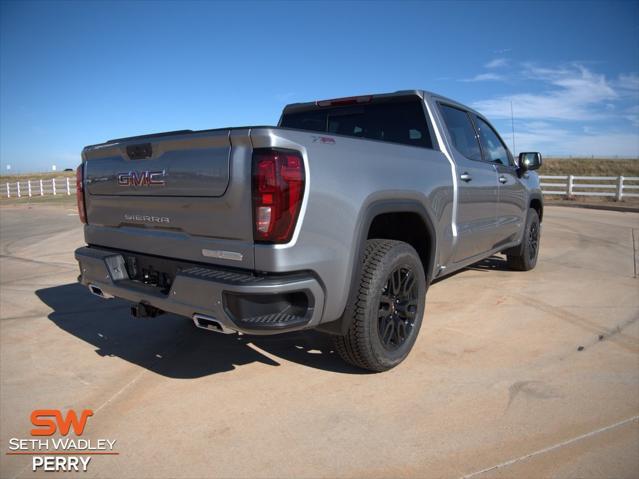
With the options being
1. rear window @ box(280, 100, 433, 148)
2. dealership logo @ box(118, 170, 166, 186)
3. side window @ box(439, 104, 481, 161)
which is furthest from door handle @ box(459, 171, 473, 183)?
dealership logo @ box(118, 170, 166, 186)

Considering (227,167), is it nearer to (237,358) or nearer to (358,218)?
(358,218)

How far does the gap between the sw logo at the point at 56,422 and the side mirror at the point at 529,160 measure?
488 centimetres

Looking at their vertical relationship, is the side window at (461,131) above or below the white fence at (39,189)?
above

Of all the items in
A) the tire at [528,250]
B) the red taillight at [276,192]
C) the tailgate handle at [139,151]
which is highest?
the tailgate handle at [139,151]

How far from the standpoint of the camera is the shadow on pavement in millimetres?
3389

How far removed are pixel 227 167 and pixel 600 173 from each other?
5325 centimetres

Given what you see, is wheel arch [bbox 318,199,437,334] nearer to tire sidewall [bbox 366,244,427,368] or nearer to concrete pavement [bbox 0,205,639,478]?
tire sidewall [bbox 366,244,427,368]

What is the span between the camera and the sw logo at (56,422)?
2578 mm

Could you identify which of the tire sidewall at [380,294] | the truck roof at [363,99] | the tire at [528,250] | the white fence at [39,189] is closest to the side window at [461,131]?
the truck roof at [363,99]

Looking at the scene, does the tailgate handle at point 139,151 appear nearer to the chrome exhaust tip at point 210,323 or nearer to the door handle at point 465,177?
the chrome exhaust tip at point 210,323

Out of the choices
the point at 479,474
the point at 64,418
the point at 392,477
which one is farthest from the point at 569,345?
the point at 64,418

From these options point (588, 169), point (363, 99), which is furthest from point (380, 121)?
point (588, 169)

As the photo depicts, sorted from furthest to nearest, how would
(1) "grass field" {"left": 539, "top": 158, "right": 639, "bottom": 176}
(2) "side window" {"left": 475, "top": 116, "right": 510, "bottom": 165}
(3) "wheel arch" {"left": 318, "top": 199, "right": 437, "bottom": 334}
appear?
(1) "grass field" {"left": 539, "top": 158, "right": 639, "bottom": 176}, (2) "side window" {"left": 475, "top": 116, "right": 510, "bottom": 165}, (3) "wheel arch" {"left": 318, "top": 199, "right": 437, "bottom": 334}

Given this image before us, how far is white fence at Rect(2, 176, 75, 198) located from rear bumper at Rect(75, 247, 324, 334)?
29235 millimetres
